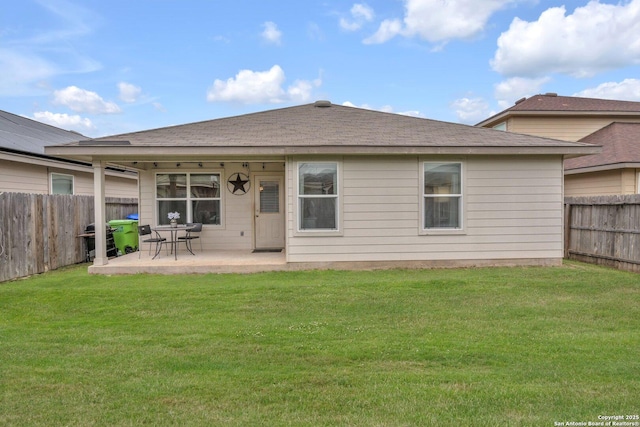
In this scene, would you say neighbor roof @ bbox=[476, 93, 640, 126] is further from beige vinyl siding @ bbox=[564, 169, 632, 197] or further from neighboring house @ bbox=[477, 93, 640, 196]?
beige vinyl siding @ bbox=[564, 169, 632, 197]

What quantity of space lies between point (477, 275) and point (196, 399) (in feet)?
18.9

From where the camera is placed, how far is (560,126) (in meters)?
14.6

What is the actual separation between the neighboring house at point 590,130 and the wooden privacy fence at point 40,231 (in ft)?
43.0

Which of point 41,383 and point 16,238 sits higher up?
point 16,238

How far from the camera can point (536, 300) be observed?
560cm

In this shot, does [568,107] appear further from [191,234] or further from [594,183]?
[191,234]

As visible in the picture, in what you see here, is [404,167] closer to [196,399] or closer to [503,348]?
[503,348]

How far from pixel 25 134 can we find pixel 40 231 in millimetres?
Answer: 5992

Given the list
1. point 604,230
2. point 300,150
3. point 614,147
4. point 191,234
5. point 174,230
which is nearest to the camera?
point 300,150

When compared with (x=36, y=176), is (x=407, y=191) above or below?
below

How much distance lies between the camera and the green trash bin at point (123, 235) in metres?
10.2

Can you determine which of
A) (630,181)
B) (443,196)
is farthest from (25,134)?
(630,181)

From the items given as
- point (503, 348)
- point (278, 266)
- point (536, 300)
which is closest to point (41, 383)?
point (503, 348)

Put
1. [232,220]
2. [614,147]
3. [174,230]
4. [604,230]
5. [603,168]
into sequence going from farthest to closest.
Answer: [614,147] < [603,168] < [232,220] < [604,230] < [174,230]
